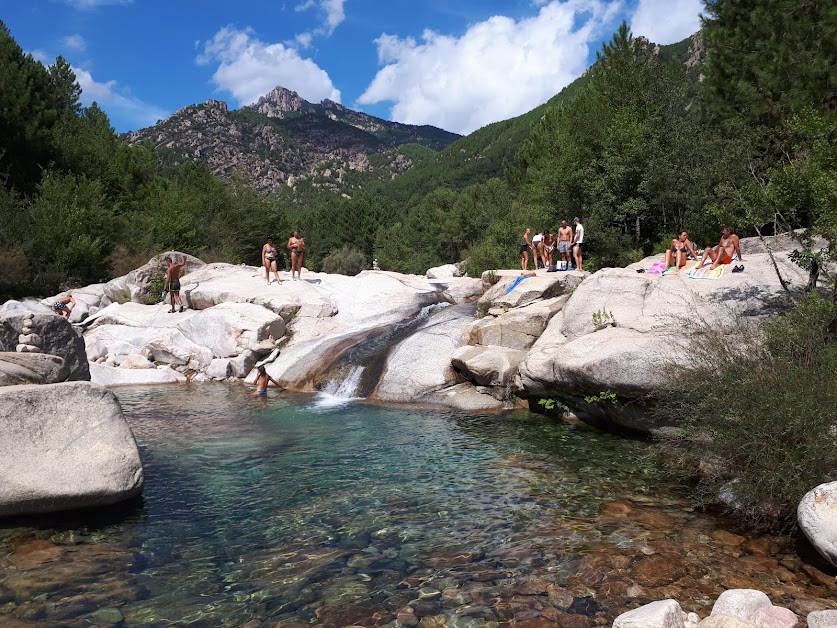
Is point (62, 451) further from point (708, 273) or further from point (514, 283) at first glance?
point (514, 283)

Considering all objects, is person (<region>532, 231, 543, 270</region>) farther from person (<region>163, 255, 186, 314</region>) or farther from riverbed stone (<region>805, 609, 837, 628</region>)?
riverbed stone (<region>805, 609, 837, 628</region>)

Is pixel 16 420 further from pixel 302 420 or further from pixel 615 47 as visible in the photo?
pixel 615 47

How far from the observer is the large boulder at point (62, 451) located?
7.38m

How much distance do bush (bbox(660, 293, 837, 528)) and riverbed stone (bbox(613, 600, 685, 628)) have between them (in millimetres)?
2774

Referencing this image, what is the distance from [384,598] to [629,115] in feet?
98.9

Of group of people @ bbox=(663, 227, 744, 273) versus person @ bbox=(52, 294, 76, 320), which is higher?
person @ bbox=(52, 294, 76, 320)

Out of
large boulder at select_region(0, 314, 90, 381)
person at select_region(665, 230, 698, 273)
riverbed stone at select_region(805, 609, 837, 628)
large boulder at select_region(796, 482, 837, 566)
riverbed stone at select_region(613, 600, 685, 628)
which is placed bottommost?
riverbed stone at select_region(805, 609, 837, 628)

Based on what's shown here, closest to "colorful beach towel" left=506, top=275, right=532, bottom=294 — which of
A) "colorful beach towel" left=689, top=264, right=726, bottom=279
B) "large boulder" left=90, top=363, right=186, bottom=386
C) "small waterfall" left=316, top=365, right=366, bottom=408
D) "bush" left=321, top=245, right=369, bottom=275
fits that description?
"colorful beach towel" left=689, top=264, right=726, bottom=279

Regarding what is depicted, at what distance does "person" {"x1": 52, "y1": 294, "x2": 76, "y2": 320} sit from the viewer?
24.6 meters

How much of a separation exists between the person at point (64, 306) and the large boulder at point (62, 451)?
19128mm

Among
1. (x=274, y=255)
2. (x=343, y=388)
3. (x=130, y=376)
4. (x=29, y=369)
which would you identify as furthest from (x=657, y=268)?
(x=130, y=376)

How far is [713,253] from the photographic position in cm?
1834

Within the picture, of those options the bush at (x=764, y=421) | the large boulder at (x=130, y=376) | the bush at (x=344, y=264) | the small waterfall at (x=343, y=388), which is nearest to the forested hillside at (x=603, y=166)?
the bush at (x=764, y=421)

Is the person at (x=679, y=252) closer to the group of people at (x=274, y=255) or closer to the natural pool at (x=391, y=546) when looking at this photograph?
the natural pool at (x=391, y=546)
